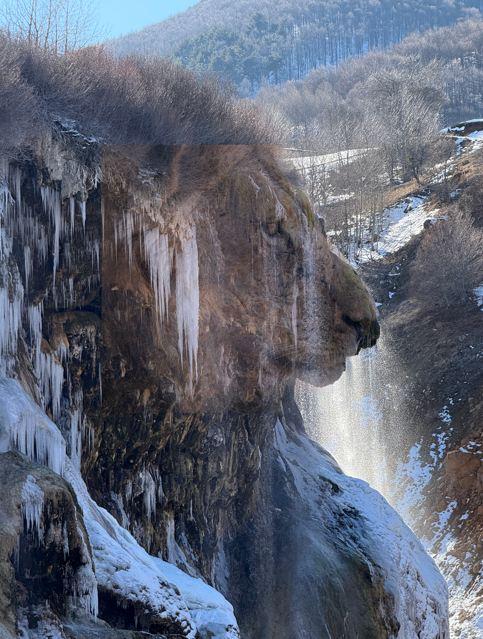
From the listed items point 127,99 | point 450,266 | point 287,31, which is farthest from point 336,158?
point 287,31

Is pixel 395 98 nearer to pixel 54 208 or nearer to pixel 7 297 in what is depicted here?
pixel 54 208

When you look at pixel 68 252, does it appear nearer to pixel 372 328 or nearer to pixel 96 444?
pixel 96 444

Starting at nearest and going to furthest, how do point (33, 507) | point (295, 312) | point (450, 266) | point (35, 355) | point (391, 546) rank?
point (33, 507) < point (35, 355) < point (295, 312) < point (391, 546) < point (450, 266)

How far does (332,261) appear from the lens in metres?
15.1

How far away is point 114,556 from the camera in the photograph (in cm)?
812

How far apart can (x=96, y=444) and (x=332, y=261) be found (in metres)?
5.26

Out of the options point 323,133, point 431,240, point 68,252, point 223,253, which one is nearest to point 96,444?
point 68,252

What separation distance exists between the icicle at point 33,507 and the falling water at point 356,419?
72.3ft

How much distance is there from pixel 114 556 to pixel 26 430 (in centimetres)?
133

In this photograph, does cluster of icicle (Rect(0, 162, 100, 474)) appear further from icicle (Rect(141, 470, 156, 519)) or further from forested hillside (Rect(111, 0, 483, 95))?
forested hillside (Rect(111, 0, 483, 95))

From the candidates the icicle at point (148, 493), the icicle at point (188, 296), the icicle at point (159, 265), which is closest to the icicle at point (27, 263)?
the icicle at point (159, 265)

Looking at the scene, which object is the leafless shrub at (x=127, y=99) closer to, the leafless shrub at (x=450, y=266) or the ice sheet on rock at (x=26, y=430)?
the ice sheet on rock at (x=26, y=430)

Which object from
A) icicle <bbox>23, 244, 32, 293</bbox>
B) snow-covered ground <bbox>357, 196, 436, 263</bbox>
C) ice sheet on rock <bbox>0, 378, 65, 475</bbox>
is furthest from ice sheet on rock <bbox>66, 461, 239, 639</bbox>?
snow-covered ground <bbox>357, 196, 436, 263</bbox>

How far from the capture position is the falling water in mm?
29625
